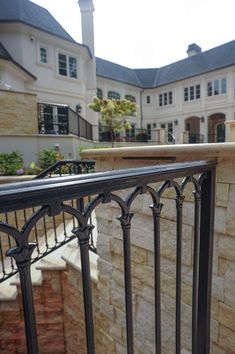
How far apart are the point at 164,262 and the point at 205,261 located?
41 centimetres

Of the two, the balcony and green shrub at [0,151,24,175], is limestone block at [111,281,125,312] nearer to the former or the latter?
the balcony

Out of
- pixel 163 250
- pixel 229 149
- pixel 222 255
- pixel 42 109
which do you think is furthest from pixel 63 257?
pixel 42 109

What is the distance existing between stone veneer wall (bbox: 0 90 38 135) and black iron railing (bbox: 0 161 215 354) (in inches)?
323

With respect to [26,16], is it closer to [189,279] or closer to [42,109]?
[42,109]

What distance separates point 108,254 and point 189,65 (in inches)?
898

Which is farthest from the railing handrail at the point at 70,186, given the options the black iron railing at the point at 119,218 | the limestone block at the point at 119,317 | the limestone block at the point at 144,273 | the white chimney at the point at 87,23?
the white chimney at the point at 87,23

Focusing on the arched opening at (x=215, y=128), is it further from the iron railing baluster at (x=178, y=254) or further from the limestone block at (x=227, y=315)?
the iron railing baluster at (x=178, y=254)

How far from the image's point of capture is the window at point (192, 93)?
783 inches

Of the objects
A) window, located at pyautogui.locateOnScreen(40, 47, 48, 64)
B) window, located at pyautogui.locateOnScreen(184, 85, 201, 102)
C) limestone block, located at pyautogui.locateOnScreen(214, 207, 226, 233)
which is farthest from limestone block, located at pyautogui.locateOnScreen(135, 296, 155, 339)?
window, located at pyautogui.locateOnScreen(184, 85, 201, 102)

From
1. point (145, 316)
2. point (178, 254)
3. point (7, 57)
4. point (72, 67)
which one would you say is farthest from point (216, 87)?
point (178, 254)

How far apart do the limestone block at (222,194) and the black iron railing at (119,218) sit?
6 centimetres

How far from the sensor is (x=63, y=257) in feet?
11.0

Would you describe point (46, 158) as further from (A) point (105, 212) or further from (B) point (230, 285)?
(B) point (230, 285)

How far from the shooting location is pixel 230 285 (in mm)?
1451
